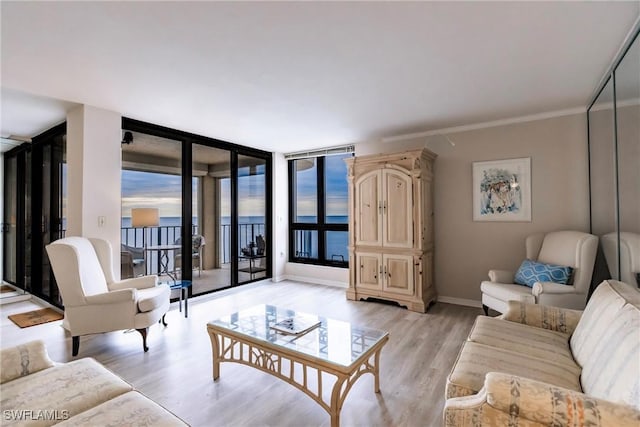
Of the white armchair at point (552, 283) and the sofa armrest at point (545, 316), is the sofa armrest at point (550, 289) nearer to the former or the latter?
the white armchair at point (552, 283)

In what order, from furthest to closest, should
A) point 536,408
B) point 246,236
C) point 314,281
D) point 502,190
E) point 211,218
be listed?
1. point 314,281
2. point 246,236
3. point 211,218
4. point 502,190
5. point 536,408

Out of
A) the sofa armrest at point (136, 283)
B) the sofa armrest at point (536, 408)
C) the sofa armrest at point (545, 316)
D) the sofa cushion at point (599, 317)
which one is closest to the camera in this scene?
the sofa armrest at point (536, 408)

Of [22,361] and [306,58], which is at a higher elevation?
[306,58]

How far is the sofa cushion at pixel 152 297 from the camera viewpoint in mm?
2771

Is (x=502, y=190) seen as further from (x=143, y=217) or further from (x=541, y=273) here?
(x=143, y=217)

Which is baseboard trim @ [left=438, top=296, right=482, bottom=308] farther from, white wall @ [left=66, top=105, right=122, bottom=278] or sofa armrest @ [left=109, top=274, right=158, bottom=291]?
white wall @ [left=66, top=105, right=122, bottom=278]

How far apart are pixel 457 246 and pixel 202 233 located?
3.60 meters

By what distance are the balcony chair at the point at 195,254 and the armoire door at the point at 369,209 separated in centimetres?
226

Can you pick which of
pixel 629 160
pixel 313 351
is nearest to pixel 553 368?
pixel 313 351

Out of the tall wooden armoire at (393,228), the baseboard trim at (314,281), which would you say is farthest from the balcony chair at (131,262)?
the tall wooden armoire at (393,228)

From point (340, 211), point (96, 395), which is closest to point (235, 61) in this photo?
point (96, 395)

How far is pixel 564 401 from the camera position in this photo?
1067 millimetres

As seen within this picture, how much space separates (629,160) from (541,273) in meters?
1.28

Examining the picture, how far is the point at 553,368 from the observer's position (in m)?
1.55
